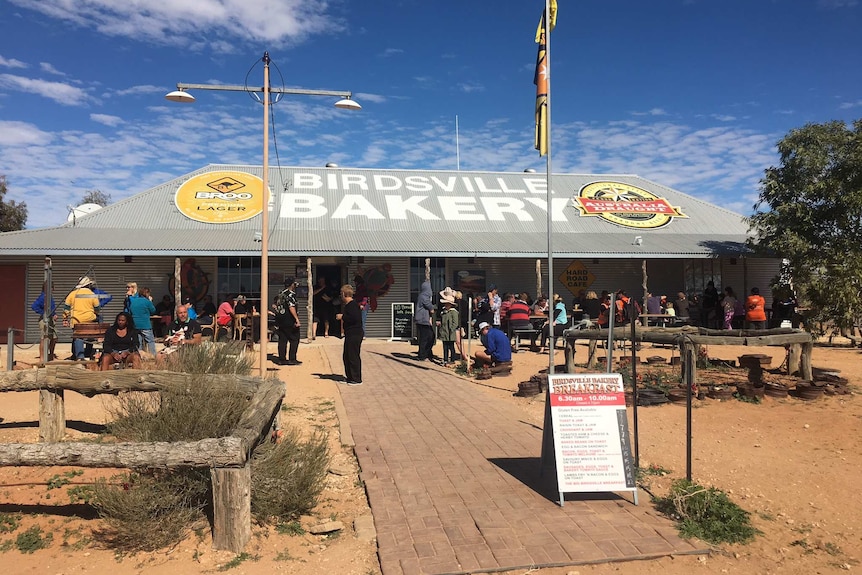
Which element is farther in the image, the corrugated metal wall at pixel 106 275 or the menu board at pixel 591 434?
the corrugated metal wall at pixel 106 275

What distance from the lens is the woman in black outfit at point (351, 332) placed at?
9359mm

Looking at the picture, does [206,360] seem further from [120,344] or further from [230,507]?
[230,507]

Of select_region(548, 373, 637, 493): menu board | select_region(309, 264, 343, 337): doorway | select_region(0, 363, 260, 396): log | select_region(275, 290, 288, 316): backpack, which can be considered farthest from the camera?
select_region(309, 264, 343, 337): doorway

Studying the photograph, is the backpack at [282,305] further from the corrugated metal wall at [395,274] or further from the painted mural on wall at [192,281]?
the painted mural on wall at [192,281]

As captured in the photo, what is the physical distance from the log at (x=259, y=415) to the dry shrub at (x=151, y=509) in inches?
19.4

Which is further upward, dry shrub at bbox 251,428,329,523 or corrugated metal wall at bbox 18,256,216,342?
corrugated metal wall at bbox 18,256,216,342

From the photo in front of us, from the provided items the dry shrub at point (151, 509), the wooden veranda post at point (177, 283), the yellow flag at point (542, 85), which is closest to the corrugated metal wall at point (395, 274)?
the wooden veranda post at point (177, 283)

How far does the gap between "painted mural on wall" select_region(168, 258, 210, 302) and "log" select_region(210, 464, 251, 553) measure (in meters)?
14.3

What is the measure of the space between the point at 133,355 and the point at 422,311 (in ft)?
18.3

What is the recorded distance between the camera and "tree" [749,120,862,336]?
14312mm

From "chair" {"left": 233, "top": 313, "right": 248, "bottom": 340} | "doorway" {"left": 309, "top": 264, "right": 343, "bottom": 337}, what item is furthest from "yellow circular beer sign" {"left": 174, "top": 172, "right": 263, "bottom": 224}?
Result: "chair" {"left": 233, "top": 313, "right": 248, "bottom": 340}

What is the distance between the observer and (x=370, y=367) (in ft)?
38.3

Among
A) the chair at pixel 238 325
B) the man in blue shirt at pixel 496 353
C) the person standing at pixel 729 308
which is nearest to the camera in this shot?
the man in blue shirt at pixel 496 353

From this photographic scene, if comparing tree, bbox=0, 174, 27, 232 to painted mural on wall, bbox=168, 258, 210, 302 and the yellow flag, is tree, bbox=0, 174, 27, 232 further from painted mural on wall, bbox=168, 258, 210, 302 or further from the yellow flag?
the yellow flag
